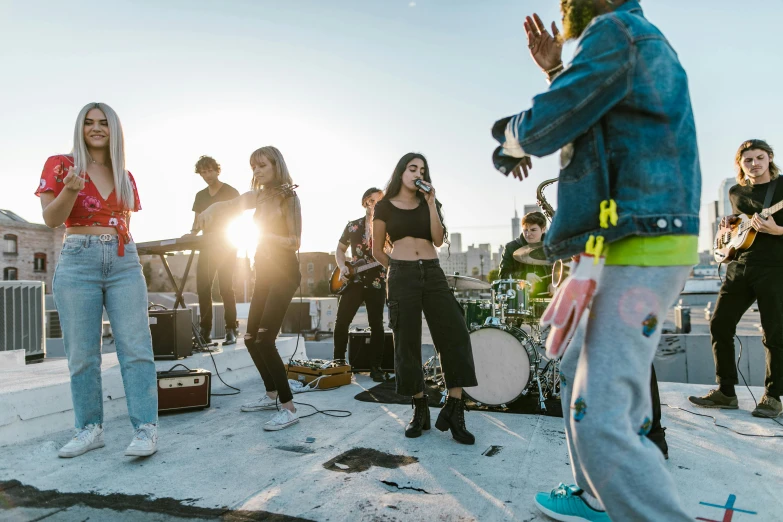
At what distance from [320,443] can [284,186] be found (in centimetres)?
198

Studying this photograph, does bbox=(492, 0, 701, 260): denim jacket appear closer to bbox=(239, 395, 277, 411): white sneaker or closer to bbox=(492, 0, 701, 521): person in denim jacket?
bbox=(492, 0, 701, 521): person in denim jacket

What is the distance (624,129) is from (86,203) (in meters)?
3.08

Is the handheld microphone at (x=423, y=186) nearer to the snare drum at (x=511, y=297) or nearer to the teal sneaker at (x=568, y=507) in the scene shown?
the snare drum at (x=511, y=297)

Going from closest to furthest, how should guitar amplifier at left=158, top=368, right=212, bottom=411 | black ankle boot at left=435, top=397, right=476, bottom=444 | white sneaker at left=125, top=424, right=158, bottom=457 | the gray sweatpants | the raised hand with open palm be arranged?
the gray sweatpants
the raised hand with open palm
white sneaker at left=125, top=424, right=158, bottom=457
black ankle boot at left=435, top=397, right=476, bottom=444
guitar amplifier at left=158, top=368, right=212, bottom=411

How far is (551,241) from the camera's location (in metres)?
1.65

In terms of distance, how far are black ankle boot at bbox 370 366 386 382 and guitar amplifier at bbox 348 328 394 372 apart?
0.78ft

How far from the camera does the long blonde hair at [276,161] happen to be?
3.93m

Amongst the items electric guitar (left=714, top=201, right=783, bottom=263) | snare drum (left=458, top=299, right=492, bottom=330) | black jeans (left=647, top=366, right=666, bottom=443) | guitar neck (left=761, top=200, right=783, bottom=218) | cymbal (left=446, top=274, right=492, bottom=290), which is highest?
guitar neck (left=761, top=200, right=783, bottom=218)

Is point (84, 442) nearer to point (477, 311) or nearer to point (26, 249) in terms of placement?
point (477, 311)

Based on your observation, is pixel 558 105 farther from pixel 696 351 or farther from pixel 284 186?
pixel 696 351

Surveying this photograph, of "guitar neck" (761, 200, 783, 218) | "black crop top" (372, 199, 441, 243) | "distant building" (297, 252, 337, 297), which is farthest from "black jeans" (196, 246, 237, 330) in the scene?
"distant building" (297, 252, 337, 297)

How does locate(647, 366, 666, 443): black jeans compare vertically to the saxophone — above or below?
below

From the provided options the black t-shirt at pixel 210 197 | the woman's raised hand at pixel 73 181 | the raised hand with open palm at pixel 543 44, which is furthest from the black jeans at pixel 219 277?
the raised hand with open palm at pixel 543 44

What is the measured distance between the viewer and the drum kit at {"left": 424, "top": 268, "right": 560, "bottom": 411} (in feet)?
13.9
